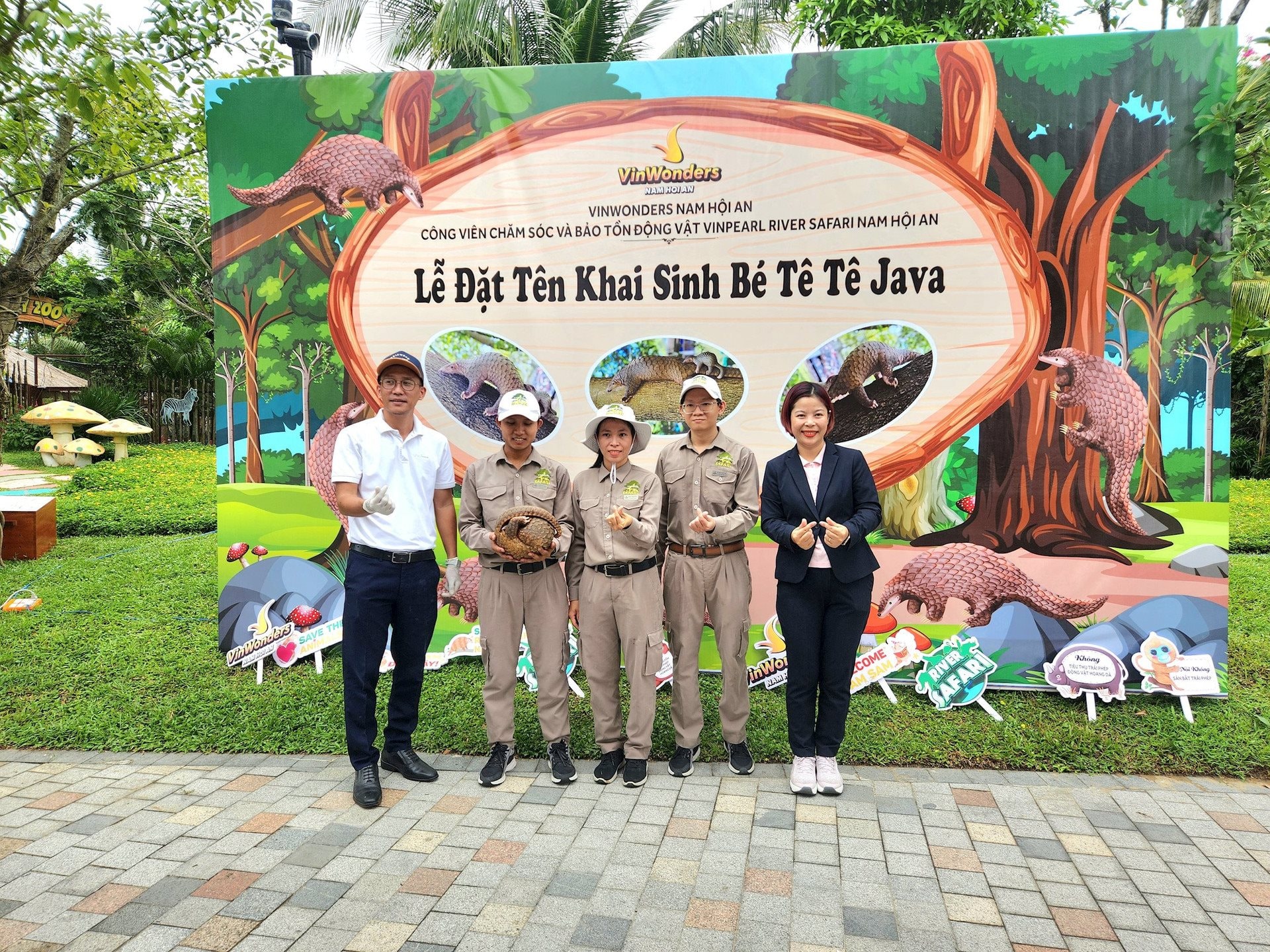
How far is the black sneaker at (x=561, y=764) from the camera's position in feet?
12.3

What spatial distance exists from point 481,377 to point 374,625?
73.8 inches

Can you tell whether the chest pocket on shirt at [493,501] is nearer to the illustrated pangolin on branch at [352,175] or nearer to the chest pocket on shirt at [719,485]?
the chest pocket on shirt at [719,485]

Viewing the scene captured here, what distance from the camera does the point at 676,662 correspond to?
3.90 meters

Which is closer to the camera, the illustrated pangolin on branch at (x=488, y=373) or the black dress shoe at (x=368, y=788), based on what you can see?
the black dress shoe at (x=368, y=788)

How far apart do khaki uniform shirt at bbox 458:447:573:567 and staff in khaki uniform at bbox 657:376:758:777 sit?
1.61 feet

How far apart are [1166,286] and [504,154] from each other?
3.86 m

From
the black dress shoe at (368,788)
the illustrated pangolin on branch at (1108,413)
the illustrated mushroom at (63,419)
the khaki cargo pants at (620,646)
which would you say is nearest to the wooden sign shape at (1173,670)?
the illustrated pangolin on branch at (1108,413)

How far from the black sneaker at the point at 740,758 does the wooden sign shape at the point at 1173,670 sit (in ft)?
7.82

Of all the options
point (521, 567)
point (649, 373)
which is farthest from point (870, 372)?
point (521, 567)

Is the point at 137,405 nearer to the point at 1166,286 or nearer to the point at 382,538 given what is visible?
the point at 382,538

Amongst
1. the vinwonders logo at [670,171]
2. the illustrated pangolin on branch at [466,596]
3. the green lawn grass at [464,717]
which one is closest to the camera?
the green lawn grass at [464,717]

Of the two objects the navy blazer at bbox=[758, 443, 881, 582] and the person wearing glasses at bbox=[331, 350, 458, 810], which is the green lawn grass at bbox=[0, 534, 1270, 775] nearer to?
the person wearing glasses at bbox=[331, 350, 458, 810]

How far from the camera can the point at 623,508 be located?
12.0 feet

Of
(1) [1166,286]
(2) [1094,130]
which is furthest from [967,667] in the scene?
(2) [1094,130]
